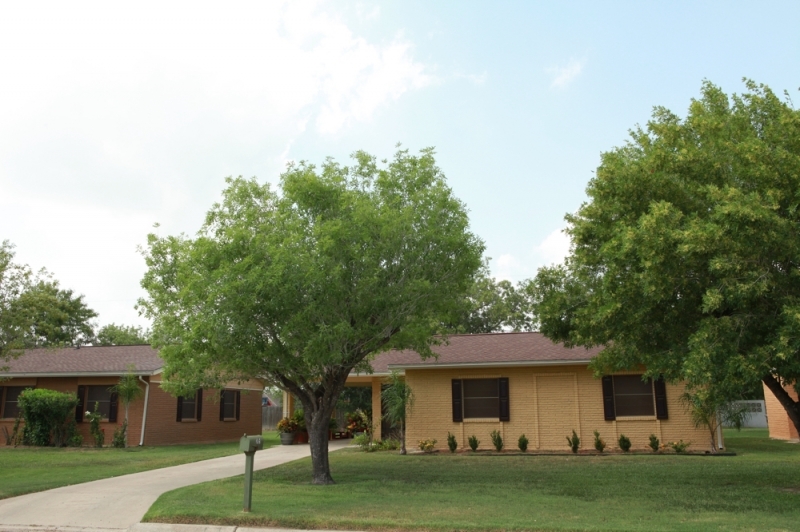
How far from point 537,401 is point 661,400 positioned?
3.55 meters

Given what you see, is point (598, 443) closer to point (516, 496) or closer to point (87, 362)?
point (516, 496)

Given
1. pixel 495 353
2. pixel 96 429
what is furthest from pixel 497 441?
pixel 96 429

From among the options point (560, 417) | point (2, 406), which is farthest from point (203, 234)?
point (2, 406)

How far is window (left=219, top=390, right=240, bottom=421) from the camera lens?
28.6m

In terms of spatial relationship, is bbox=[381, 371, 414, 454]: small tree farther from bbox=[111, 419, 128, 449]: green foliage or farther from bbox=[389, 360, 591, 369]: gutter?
bbox=[111, 419, 128, 449]: green foliage

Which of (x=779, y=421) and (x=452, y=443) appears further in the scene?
(x=779, y=421)

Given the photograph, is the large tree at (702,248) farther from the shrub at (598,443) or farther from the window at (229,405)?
the window at (229,405)

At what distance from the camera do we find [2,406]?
25891mm

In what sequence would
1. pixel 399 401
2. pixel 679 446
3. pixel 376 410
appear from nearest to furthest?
pixel 679 446
pixel 399 401
pixel 376 410

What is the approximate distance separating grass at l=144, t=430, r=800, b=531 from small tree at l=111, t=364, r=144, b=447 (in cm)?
959

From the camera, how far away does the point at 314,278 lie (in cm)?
1156

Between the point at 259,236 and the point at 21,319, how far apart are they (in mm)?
9581

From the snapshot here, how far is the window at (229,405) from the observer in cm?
2859

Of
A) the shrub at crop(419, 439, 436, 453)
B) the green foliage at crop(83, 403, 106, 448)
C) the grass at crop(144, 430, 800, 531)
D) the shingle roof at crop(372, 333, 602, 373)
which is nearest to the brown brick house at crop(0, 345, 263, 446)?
the green foliage at crop(83, 403, 106, 448)
